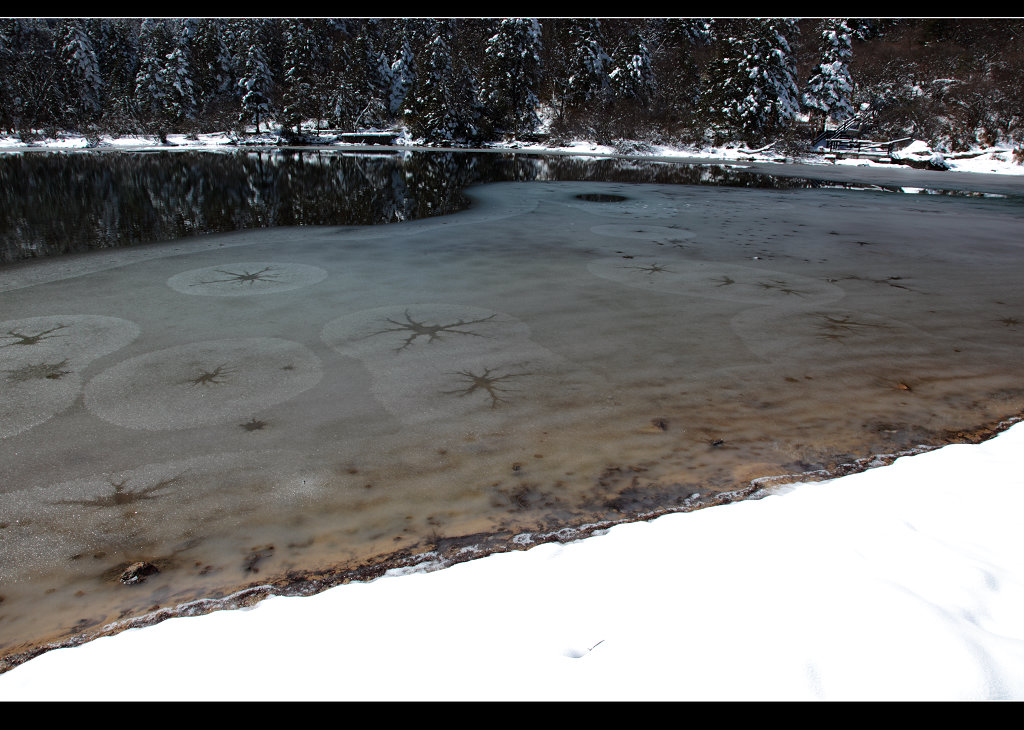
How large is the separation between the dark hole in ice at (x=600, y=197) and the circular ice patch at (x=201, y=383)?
1107 centimetres

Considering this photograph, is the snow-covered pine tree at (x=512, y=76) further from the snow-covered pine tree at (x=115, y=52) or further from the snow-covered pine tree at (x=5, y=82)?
the snow-covered pine tree at (x=115, y=52)

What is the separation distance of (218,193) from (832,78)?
43513mm

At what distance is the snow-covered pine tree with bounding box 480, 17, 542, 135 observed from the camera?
171ft

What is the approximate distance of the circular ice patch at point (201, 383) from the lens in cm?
357

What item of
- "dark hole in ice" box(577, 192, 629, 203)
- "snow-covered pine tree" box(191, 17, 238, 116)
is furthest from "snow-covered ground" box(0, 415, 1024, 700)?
"snow-covered pine tree" box(191, 17, 238, 116)

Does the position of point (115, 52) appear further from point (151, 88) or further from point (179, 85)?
point (179, 85)

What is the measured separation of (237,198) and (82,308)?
9.81 metres

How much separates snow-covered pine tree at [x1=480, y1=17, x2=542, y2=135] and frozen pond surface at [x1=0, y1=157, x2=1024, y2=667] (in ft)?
160

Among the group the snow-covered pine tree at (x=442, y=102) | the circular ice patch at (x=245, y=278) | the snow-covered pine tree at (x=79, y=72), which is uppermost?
the snow-covered pine tree at (x=79, y=72)

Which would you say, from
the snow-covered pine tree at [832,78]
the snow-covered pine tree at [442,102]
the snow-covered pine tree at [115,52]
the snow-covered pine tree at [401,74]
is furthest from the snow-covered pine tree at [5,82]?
A: the snow-covered pine tree at [832,78]

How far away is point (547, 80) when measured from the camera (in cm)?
6219

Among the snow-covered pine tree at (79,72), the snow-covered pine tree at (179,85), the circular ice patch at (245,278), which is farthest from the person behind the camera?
the snow-covered pine tree at (79,72)

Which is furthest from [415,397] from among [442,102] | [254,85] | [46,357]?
[254,85]
